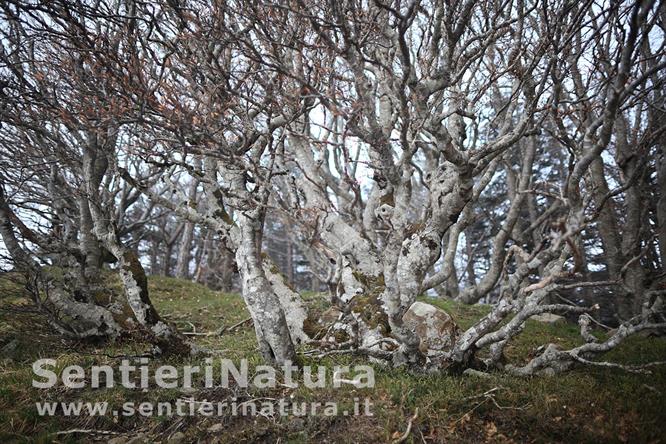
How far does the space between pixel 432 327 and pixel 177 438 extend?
187 inches

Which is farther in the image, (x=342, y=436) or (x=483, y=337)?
(x=483, y=337)

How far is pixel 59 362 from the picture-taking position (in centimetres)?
529

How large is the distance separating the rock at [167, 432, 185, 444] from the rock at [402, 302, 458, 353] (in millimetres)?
4058

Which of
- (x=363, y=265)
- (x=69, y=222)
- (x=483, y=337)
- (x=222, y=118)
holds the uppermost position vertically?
(x=222, y=118)

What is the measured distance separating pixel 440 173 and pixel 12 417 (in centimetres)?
676

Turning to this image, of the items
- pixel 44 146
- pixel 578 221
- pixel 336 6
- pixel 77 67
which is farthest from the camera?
pixel 44 146

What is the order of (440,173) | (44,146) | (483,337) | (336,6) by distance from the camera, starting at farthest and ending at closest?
(44,146), (440,173), (483,337), (336,6)

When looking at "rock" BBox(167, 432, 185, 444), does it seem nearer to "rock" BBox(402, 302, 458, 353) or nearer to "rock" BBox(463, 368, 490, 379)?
"rock" BBox(463, 368, 490, 379)

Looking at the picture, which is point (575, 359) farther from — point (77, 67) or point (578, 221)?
point (77, 67)

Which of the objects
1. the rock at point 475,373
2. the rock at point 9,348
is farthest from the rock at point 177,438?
the rock at point 9,348

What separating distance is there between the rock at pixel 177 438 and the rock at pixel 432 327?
4058 mm

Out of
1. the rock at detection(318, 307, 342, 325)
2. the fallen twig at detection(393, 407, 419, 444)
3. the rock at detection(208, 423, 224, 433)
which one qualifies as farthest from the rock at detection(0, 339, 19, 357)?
the fallen twig at detection(393, 407, 419, 444)

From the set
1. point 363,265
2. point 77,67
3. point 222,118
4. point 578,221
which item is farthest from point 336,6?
point 363,265

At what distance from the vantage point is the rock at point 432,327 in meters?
6.36
